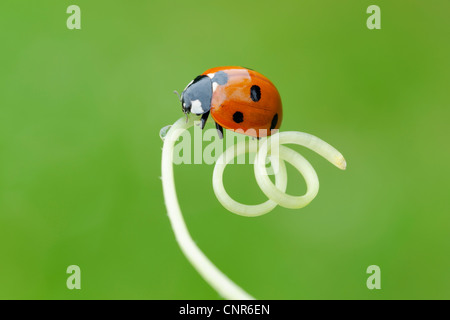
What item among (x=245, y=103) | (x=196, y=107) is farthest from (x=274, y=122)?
(x=196, y=107)

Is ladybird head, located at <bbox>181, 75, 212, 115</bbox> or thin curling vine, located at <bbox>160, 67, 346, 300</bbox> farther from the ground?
ladybird head, located at <bbox>181, 75, 212, 115</bbox>

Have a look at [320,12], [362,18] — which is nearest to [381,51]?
[362,18]

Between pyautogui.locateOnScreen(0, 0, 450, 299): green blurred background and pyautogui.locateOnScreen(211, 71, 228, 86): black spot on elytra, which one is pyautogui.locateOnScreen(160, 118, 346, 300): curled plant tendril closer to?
pyautogui.locateOnScreen(211, 71, 228, 86): black spot on elytra

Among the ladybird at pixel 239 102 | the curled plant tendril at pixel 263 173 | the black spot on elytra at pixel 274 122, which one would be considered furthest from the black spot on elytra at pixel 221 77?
the curled plant tendril at pixel 263 173

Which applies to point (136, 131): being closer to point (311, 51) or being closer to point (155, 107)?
point (155, 107)

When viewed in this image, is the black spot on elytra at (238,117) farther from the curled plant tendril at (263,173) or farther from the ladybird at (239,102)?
the curled plant tendril at (263,173)

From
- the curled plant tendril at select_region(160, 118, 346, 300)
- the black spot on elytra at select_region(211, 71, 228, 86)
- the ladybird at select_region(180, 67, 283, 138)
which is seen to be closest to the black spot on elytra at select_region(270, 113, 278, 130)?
the ladybird at select_region(180, 67, 283, 138)

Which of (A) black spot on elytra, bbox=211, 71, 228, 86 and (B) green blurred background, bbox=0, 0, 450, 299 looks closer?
(A) black spot on elytra, bbox=211, 71, 228, 86
